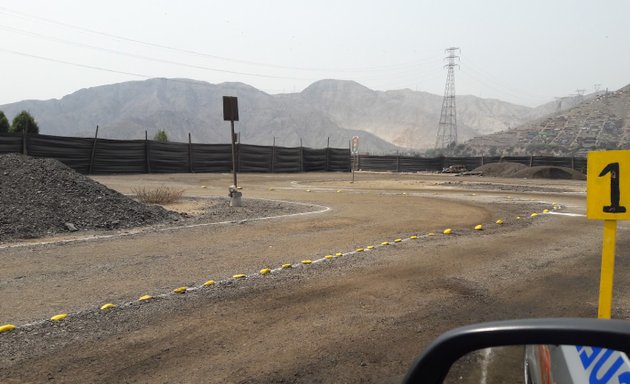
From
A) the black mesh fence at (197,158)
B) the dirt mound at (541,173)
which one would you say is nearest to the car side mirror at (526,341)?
the black mesh fence at (197,158)

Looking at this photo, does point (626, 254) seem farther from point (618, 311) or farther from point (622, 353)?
point (622, 353)

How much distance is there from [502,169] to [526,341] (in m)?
46.7

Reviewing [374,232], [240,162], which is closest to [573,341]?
[374,232]

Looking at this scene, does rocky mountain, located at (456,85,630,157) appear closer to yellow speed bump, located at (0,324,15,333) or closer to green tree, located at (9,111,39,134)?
green tree, located at (9,111,39,134)

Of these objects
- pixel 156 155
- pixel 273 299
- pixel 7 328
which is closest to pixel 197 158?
pixel 156 155

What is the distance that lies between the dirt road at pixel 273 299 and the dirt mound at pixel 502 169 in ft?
112

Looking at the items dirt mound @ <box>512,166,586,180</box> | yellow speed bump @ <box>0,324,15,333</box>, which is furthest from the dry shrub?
dirt mound @ <box>512,166,586,180</box>

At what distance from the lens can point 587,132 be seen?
89750 mm

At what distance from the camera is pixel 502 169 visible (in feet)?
147

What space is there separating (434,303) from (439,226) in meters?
6.57

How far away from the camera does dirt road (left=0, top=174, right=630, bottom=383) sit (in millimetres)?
4055

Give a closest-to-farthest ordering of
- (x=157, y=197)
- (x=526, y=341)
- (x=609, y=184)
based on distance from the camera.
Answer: (x=526, y=341), (x=609, y=184), (x=157, y=197)

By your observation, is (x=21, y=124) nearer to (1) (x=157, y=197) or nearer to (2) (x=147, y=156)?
(2) (x=147, y=156)

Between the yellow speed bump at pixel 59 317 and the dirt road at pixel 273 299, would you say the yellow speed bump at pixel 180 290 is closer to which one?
the dirt road at pixel 273 299
